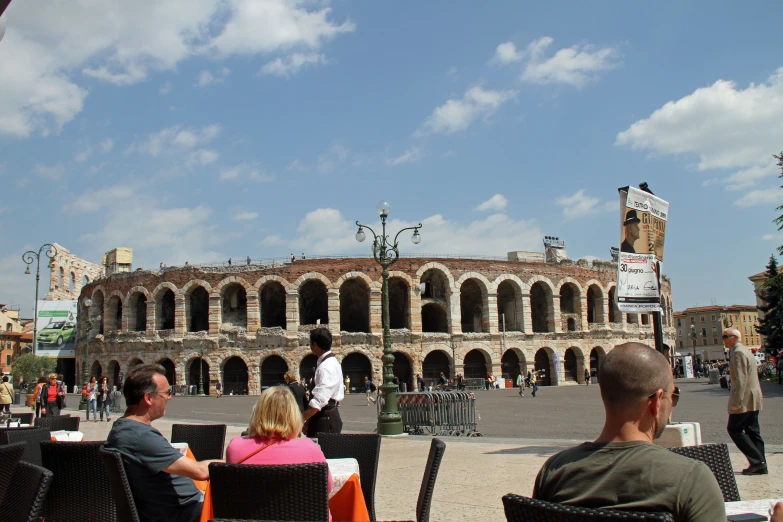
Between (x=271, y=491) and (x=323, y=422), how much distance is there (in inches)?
135

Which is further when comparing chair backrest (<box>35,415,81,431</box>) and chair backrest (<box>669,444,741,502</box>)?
chair backrest (<box>35,415,81,431</box>)

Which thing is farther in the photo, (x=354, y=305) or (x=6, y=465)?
(x=354, y=305)

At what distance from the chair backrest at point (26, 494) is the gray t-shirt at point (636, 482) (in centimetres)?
208

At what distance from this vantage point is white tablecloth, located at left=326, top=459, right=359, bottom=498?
3705 millimetres

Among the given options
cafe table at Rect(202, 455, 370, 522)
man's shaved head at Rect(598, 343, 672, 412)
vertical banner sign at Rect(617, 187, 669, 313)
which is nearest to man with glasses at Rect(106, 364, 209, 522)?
cafe table at Rect(202, 455, 370, 522)

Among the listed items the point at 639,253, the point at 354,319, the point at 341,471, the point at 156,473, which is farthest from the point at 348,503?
the point at 354,319

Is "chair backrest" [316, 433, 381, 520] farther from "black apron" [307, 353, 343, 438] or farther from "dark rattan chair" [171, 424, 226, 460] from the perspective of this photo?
"black apron" [307, 353, 343, 438]

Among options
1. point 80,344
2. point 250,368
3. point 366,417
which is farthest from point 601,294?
point 80,344

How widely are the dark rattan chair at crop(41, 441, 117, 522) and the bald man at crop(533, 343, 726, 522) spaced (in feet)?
10.2

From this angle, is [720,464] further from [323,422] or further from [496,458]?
[496,458]

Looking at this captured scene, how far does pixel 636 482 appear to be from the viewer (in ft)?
6.47

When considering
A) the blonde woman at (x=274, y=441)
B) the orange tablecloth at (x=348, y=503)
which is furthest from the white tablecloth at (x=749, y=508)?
the blonde woman at (x=274, y=441)

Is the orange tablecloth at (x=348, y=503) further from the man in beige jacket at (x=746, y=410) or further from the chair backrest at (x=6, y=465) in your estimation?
the man in beige jacket at (x=746, y=410)

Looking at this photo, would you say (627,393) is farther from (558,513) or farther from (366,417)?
(366,417)
